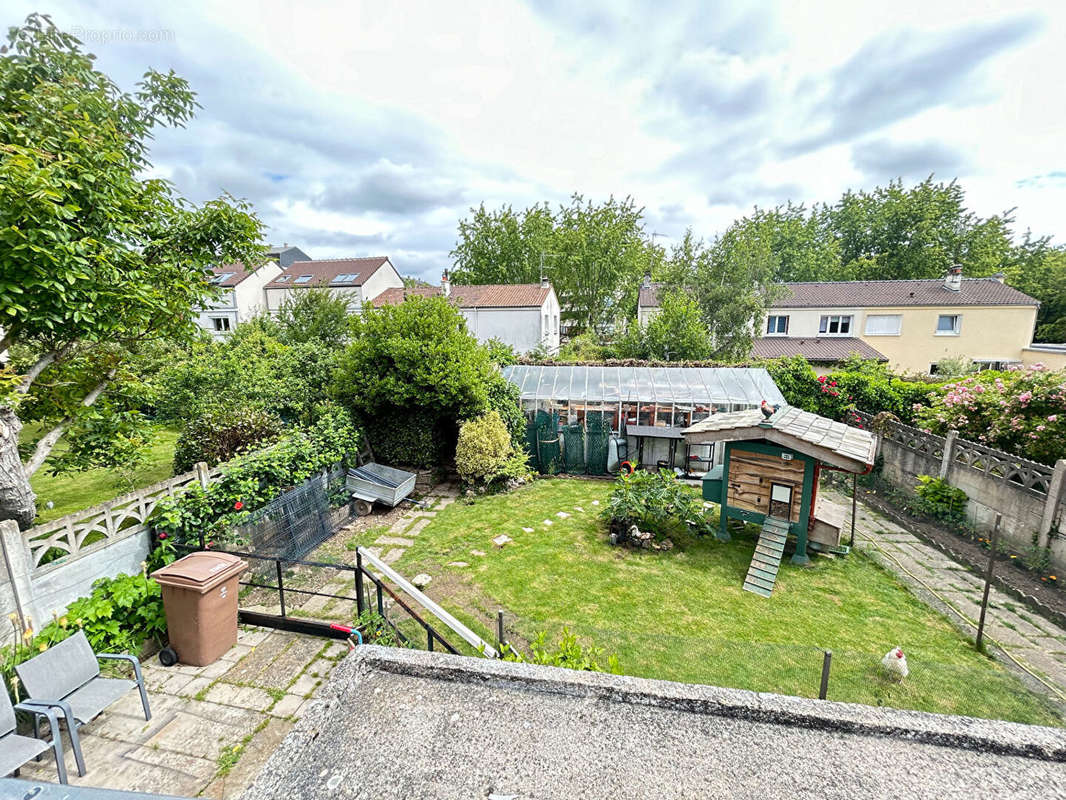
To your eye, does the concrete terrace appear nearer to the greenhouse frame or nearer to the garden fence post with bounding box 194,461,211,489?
the garden fence post with bounding box 194,461,211,489

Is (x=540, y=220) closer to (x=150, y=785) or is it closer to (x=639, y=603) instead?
(x=639, y=603)

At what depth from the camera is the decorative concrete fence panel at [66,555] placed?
4.55 meters

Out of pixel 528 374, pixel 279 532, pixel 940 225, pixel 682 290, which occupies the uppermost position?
pixel 940 225

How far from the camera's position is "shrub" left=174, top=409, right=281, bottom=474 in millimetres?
8875

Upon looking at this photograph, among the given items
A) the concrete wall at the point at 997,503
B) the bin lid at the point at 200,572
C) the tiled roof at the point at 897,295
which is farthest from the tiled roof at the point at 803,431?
the tiled roof at the point at 897,295

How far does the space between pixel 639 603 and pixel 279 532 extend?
6050mm

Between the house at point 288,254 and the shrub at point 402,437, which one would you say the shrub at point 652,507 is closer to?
the shrub at point 402,437

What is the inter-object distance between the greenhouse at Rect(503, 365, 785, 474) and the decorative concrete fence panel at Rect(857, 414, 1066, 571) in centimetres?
326

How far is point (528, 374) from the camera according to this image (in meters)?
14.9

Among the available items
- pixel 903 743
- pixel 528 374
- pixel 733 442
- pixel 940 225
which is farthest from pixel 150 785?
pixel 940 225

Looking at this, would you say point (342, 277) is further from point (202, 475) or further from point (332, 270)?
point (202, 475)

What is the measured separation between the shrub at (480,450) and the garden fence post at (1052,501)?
10423mm

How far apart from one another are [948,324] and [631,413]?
25414mm

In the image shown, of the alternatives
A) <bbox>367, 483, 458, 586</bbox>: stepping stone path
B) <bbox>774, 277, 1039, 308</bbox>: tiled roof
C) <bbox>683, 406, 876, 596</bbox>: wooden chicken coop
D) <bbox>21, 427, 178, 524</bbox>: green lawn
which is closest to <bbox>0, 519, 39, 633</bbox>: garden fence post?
<bbox>367, 483, 458, 586</bbox>: stepping stone path
